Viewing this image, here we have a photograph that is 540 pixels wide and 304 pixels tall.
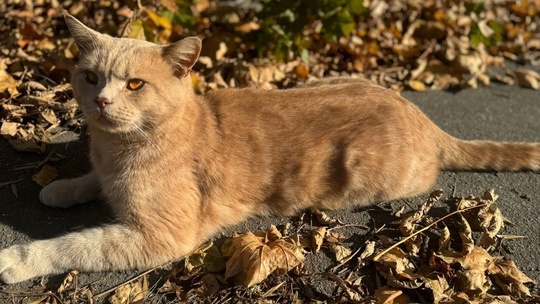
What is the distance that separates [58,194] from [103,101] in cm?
82

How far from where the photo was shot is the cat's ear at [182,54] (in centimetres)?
257

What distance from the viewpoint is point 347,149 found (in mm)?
3020

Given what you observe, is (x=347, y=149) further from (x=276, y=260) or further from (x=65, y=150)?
(x=65, y=150)

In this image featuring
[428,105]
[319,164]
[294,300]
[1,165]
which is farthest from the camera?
[428,105]

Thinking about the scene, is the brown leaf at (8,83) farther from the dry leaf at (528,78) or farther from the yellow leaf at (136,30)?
the dry leaf at (528,78)

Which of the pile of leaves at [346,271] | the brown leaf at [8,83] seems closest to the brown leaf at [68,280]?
the pile of leaves at [346,271]

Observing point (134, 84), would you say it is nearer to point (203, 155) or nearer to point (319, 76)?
point (203, 155)

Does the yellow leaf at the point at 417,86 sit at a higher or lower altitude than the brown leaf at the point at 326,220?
higher

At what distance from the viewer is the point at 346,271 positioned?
275cm

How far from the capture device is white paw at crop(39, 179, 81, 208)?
2.97 meters

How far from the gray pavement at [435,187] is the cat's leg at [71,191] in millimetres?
52

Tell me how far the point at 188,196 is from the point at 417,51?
10.4 ft

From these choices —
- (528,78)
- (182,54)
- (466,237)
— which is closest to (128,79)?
(182,54)

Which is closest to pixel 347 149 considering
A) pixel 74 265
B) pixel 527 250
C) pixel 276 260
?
pixel 276 260
